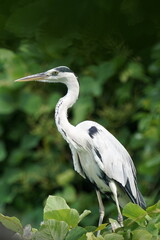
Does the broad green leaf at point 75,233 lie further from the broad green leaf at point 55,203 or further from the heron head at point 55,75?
the heron head at point 55,75

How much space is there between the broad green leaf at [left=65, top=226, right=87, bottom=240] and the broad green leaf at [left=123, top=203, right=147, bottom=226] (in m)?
0.11

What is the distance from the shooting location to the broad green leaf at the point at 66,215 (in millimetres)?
1262

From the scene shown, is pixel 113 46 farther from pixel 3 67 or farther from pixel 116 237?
pixel 3 67

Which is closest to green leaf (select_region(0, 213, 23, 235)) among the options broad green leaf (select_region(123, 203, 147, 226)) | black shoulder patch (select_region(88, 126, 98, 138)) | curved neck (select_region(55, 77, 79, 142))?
broad green leaf (select_region(123, 203, 147, 226))

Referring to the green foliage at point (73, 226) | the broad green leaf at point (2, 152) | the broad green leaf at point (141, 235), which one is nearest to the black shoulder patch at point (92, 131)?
the green foliage at point (73, 226)

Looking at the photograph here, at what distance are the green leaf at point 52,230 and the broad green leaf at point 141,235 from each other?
15 centimetres

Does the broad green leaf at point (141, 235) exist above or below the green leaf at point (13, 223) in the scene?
below

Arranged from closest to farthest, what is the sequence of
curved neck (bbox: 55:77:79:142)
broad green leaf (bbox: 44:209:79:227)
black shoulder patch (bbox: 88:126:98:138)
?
broad green leaf (bbox: 44:209:79:227)
curved neck (bbox: 55:77:79:142)
black shoulder patch (bbox: 88:126:98:138)

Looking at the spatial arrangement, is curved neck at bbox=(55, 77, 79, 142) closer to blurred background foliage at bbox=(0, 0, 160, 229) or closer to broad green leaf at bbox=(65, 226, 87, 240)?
broad green leaf at bbox=(65, 226, 87, 240)

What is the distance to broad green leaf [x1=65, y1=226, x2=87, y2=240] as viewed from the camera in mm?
1230

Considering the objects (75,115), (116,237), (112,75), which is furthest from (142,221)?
(112,75)

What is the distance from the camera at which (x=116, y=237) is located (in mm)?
1204

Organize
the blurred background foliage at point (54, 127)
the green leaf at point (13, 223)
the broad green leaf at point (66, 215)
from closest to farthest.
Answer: the green leaf at point (13, 223)
the broad green leaf at point (66, 215)
the blurred background foliage at point (54, 127)

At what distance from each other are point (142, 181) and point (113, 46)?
3.23 meters
